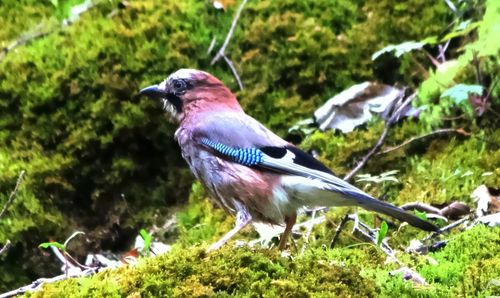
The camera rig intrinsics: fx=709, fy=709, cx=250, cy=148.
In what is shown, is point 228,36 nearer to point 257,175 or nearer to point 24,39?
point 24,39

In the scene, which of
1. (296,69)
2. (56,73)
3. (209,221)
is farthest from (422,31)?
(56,73)

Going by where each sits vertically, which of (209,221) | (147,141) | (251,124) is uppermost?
(251,124)

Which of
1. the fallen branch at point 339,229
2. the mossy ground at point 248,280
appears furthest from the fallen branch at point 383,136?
the mossy ground at point 248,280

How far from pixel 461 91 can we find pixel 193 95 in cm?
185

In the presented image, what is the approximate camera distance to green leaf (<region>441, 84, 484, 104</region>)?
473 centimetres

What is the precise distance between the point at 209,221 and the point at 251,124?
1.39m

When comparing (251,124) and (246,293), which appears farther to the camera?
(251,124)

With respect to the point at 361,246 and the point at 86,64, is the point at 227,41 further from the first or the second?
the point at 361,246

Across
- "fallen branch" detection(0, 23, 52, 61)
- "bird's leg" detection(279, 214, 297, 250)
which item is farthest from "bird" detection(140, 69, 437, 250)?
"fallen branch" detection(0, 23, 52, 61)

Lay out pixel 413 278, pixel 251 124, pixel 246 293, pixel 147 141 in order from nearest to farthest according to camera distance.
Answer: pixel 246 293 → pixel 413 278 → pixel 251 124 → pixel 147 141

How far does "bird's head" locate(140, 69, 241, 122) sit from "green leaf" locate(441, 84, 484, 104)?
1.55 metres

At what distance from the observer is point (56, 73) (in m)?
5.89

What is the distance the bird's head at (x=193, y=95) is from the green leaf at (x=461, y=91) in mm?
1551

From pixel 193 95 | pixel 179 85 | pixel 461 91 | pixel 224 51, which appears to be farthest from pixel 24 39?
pixel 461 91
